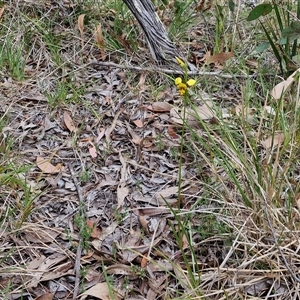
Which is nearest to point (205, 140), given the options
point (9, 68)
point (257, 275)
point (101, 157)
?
point (101, 157)

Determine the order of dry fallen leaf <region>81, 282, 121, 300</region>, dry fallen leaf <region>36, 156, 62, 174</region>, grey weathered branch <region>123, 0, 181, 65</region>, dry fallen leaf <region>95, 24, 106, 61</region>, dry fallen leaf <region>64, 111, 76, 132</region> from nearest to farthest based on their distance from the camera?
dry fallen leaf <region>81, 282, 121, 300</region>, dry fallen leaf <region>36, 156, 62, 174</region>, dry fallen leaf <region>64, 111, 76, 132</region>, grey weathered branch <region>123, 0, 181, 65</region>, dry fallen leaf <region>95, 24, 106, 61</region>

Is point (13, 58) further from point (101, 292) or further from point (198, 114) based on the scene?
point (101, 292)

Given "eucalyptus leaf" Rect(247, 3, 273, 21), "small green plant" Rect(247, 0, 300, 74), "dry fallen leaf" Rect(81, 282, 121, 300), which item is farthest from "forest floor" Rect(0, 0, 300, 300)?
"eucalyptus leaf" Rect(247, 3, 273, 21)

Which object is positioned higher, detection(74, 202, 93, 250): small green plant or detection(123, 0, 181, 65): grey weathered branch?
detection(123, 0, 181, 65): grey weathered branch

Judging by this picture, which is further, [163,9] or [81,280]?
[163,9]

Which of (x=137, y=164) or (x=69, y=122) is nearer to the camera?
(x=137, y=164)

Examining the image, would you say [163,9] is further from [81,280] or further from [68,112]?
[81,280]

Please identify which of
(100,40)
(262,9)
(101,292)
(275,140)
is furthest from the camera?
(100,40)

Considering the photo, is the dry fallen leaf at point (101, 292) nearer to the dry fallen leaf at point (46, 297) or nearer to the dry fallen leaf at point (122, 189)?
the dry fallen leaf at point (46, 297)

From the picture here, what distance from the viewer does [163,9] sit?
310cm

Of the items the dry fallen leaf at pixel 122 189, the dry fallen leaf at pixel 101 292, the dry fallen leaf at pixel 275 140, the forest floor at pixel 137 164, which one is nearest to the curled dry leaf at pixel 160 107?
the forest floor at pixel 137 164

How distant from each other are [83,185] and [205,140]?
0.55m

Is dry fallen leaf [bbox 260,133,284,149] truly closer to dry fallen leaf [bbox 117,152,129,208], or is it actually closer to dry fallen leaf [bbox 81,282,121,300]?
dry fallen leaf [bbox 117,152,129,208]

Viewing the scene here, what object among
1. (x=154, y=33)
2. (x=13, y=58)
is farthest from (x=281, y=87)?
(x=13, y=58)
